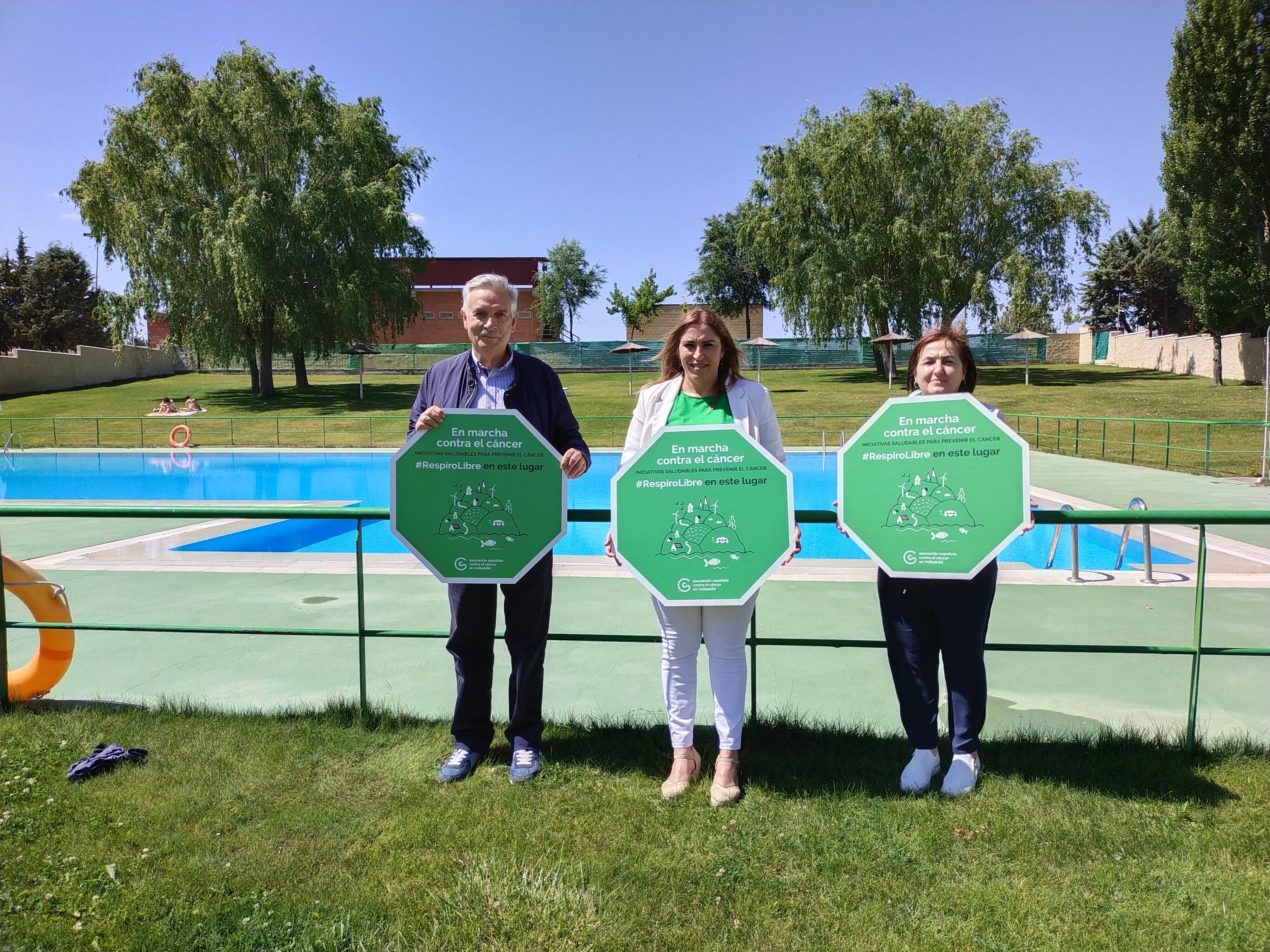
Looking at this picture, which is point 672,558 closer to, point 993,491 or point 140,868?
point 993,491

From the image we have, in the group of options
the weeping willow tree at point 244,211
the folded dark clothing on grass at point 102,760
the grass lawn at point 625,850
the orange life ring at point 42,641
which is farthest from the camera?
the weeping willow tree at point 244,211

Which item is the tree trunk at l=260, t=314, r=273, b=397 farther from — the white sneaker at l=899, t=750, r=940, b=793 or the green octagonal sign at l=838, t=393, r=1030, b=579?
the white sneaker at l=899, t=750, r=940, b=793

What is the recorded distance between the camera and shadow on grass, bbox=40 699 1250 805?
3.13 metres

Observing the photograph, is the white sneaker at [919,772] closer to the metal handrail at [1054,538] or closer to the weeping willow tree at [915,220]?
the metal handrail at [1054,538]

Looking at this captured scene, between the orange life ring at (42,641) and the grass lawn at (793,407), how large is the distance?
16.5 meters

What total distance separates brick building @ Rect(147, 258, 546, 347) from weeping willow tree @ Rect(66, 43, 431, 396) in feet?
81.4

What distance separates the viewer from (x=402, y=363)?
48031mm

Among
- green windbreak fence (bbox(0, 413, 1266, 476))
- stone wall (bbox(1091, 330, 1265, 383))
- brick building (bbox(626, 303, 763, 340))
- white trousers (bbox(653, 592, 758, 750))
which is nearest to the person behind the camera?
white trousers (bbox(653, 592, 758, 750))

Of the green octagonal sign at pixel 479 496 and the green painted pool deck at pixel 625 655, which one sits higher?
the green octagonal sign at pixel 479 496

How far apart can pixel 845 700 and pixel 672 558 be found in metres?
2.32

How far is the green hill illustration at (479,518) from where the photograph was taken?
3152 millimetres

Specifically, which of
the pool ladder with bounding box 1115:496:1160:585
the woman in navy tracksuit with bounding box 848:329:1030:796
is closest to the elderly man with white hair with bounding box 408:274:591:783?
the woman in navy tracksuit with bounding box 848:329:1030:796

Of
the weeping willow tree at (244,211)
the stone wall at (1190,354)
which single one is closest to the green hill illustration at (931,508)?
the weeping willow tree at (244,211)

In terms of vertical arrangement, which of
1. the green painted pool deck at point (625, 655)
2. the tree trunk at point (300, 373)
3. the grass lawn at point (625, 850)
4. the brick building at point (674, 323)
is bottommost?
the green painted pool deck at point (625, 655)
